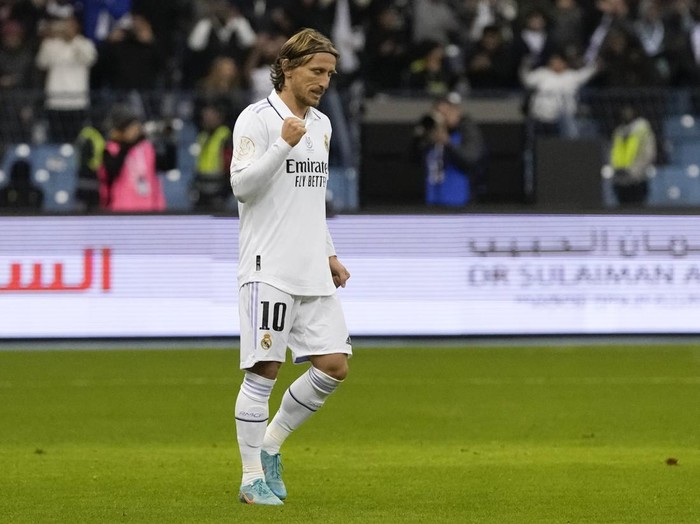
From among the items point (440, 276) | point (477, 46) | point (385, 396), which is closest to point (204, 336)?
point (440, 276)

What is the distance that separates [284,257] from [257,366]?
529mm

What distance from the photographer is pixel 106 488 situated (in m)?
8.64

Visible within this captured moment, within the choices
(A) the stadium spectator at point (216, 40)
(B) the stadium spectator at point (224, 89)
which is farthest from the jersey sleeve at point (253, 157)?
(A) the stadium spectator at point (216, 40)

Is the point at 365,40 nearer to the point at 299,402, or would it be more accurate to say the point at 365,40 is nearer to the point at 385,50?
the point at 385,50

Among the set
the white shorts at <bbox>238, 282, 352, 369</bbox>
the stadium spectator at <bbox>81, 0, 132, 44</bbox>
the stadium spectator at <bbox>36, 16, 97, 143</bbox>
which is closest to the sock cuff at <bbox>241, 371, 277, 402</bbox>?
the white shorts at <bbox>238, 282, 352, 369</bbox>

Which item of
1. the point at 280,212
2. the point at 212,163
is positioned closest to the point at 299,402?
the point at 280,212

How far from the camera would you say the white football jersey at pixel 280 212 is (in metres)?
7.80

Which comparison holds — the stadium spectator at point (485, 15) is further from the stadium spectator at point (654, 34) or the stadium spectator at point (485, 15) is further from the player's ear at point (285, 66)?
the player's ear at point (285, 66)

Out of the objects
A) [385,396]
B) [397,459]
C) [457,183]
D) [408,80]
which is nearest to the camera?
[397,459]

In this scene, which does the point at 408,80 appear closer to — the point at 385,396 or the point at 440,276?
the point at 440,276

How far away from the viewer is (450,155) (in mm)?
18531

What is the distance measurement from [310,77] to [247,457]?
182 cm

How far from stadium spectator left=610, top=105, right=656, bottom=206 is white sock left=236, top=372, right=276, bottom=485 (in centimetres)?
1210

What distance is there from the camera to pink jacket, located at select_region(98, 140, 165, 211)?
1859 cm
